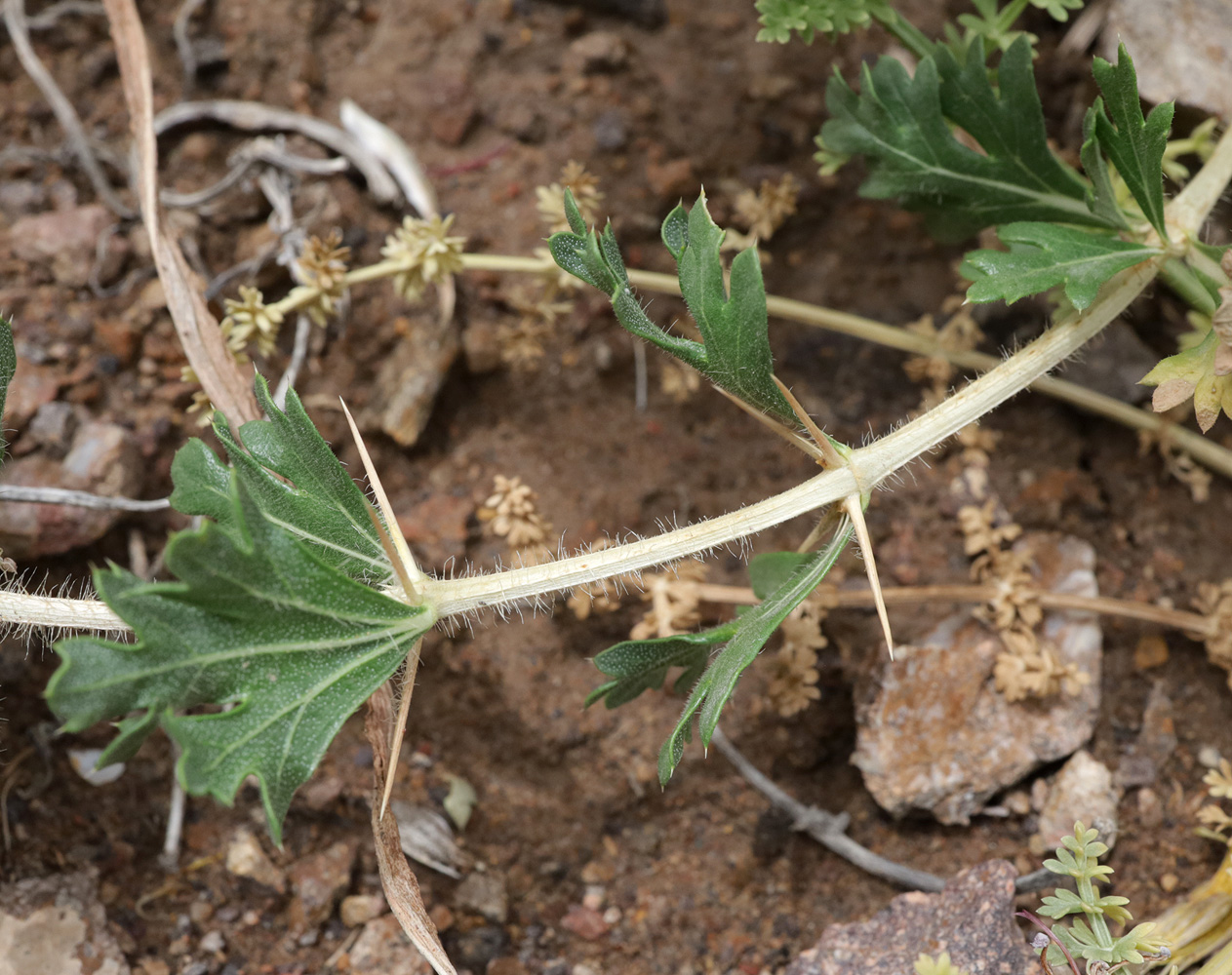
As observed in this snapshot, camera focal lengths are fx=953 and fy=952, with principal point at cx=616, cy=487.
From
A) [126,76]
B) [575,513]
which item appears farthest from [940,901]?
[126,76]

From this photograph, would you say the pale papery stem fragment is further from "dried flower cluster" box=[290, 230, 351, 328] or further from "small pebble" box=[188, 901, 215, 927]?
"dried flower cluster" box=[290, 230, 351, 328]

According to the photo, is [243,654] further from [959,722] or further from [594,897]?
[959,722]

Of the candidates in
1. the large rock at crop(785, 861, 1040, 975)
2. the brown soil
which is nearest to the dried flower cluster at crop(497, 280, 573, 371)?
the brown soil

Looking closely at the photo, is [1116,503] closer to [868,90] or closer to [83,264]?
[868,90]

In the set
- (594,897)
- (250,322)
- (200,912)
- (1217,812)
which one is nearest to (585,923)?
(594,897)

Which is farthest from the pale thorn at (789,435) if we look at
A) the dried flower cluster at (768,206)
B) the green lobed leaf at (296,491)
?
the dried flower cluster at (768,206)

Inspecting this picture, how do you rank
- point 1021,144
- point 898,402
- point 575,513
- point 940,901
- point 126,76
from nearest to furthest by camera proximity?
point 940,901 → point 1021,144 → point 126,76 → point 575,513 → point 898,402

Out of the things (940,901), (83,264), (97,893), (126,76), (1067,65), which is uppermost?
(1067,65)
